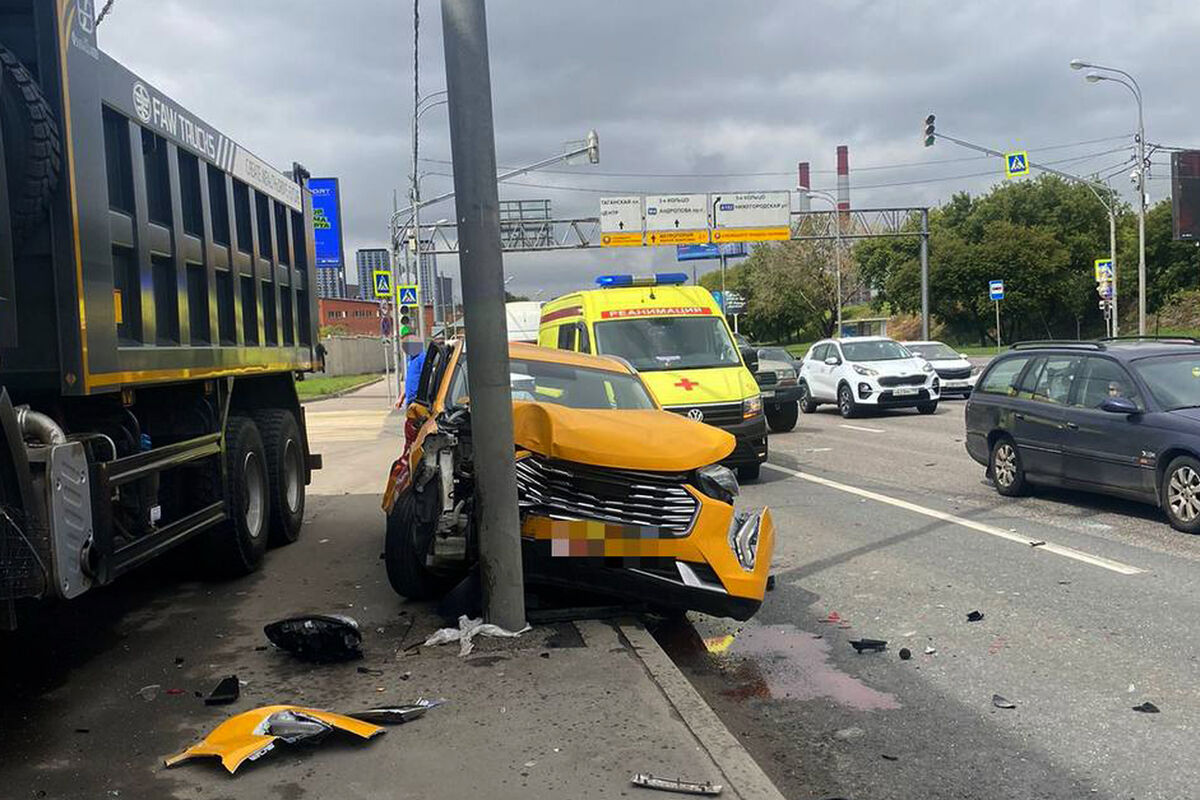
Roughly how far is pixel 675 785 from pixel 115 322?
3.54 metres

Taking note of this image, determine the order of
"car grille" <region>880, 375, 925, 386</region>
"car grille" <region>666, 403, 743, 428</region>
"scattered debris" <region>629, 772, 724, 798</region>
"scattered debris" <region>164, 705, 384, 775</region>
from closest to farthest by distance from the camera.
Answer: "scattered debris" <region>629, 772, 724, 798</region>
"scattered debris" <region>164, 705, 384, 775</region>
"car grille" <region>666, 403, 743, 428</region>
"car grille" <region>880, 375, 925, 386</region>

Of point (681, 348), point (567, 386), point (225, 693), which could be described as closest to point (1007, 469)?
point (681, 348)

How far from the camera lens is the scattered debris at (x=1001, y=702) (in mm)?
4914

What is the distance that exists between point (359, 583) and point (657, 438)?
2.76 metres

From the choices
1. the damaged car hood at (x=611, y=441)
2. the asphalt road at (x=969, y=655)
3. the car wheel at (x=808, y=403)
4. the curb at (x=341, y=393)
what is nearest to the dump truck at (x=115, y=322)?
the damaged car hood at (x=611, y=441)

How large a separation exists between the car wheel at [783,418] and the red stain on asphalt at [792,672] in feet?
42.3

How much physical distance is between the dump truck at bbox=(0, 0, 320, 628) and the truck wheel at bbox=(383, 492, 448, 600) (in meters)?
1.22

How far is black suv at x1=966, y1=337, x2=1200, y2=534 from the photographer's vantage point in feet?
28.0

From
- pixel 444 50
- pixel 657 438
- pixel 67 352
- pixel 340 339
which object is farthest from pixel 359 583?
pixel 340 339

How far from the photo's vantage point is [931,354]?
85.0 ft

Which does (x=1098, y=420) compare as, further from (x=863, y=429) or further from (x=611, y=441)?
(x=863, y=429)

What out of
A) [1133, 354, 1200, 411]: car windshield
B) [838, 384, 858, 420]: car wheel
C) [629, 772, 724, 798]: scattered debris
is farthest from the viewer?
[838, 384, 858, 420]: car wheel

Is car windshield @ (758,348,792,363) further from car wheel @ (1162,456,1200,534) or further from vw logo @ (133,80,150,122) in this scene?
vw logo @ (133,80,150,122)

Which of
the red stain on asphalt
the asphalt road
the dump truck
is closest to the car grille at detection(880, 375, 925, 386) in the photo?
the asphalt road
